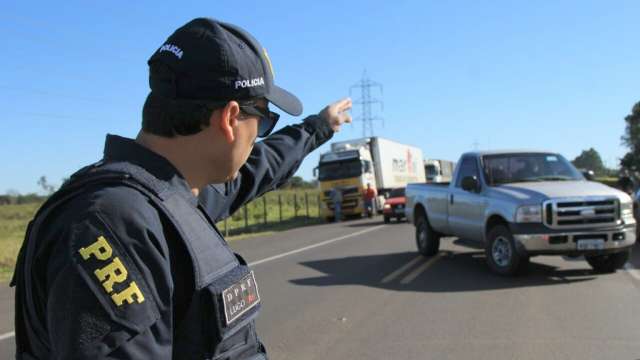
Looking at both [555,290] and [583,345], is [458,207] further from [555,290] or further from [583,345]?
[583,345]

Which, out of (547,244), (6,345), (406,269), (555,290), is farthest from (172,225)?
(406,269)

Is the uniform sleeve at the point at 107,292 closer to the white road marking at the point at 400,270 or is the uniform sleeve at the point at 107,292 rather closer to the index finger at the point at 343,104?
the index finger at the point at 343,104

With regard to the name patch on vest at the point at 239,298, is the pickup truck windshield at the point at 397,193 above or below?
below

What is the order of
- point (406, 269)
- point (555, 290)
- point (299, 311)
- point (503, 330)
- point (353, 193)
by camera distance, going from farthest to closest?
point (353, 193) → point (406, 269) → point (555, 290) → point (299, 311) → point (503, 330)

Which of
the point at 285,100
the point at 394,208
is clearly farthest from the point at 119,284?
the point at 394,208

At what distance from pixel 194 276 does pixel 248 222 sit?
121ft

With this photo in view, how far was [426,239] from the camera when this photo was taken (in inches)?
506

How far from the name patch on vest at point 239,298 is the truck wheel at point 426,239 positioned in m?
11.3

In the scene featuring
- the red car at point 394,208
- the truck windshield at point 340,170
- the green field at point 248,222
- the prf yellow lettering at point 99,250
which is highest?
the truck windshield at point 340,170

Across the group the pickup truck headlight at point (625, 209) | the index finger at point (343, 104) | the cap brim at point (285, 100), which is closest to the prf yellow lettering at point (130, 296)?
the cap brim at point (285, 100)

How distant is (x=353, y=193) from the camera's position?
30.4 meters

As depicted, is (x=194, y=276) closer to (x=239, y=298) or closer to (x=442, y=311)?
(x=239, y=298)

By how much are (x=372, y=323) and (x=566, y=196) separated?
4.14 meters

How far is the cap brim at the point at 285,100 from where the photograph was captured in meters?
1.90
